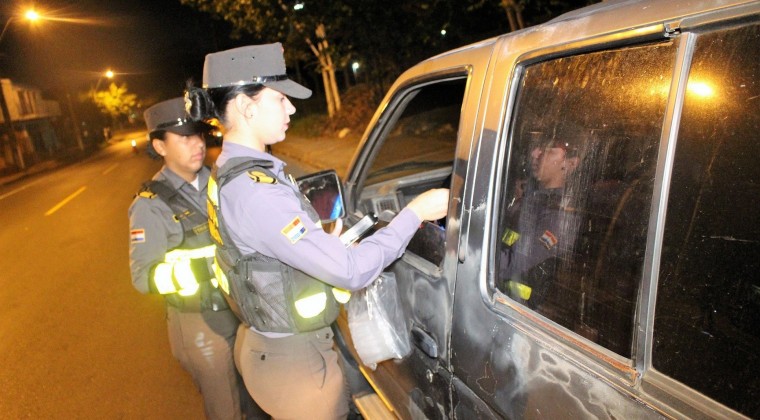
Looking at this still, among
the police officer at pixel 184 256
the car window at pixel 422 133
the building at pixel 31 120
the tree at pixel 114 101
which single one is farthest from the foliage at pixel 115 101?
the police officer at pixel 184 256

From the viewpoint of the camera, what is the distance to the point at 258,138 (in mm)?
1625

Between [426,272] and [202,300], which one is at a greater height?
[426,272]

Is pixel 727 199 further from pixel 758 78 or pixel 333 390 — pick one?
pixel 333 390

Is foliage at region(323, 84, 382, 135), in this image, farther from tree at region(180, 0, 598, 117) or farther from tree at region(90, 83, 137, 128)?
tree at region(90, 83, 137, 128)

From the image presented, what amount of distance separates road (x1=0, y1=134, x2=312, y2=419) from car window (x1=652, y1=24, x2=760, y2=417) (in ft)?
9.55

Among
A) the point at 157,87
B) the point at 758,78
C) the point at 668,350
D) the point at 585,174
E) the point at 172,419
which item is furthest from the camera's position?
the point at 157,87

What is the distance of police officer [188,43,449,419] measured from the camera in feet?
4.67

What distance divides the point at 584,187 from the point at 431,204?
54cm

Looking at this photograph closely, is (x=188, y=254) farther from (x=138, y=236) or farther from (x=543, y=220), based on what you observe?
(x=543, y=220)

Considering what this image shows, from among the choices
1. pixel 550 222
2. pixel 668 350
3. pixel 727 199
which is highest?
pixel 727 199

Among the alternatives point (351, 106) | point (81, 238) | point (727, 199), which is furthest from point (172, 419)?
point (351, 106)

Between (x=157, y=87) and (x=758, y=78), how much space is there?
80.1m

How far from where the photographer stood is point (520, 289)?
1281mm

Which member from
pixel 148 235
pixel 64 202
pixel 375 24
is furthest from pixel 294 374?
pixel 375 24
